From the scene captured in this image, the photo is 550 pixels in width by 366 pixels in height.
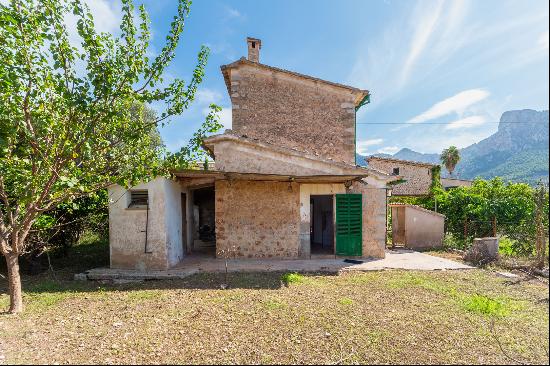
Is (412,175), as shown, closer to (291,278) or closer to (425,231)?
(425,231)

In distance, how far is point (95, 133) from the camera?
5.32 meters

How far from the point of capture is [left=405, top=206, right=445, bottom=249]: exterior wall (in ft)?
43.1

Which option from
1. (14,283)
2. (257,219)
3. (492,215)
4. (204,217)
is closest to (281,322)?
(14,283)

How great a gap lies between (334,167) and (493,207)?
8.47 m

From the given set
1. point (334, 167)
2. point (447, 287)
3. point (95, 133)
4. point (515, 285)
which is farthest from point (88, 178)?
point (515, 285)

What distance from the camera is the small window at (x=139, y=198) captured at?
8.48 m

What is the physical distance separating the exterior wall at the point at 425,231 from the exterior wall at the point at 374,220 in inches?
150

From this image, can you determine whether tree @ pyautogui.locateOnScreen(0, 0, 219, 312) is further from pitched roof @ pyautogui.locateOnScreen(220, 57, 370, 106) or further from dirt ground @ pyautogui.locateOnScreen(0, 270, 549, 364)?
pitched roof @ pyautogui.locateOnScreen(220, 57, 370, 106)

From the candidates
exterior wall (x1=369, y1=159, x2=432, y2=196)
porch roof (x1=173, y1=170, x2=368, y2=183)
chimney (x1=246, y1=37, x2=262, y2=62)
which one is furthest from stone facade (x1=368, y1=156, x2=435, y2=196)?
porch roof (x1=173, y1=170, x2=368, y2=183)

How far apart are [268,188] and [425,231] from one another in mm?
7958

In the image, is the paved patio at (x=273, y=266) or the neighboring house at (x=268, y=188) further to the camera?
the neighboring house at (x=268, y=188)

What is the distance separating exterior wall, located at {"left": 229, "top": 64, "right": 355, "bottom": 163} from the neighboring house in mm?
42

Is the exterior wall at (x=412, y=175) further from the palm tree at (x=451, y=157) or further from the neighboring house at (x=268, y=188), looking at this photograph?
the palm tree at (x=451, y=157)

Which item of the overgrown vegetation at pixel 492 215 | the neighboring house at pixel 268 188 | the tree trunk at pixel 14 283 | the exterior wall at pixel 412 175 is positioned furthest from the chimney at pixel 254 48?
the exterior wall at pixel 412 175
